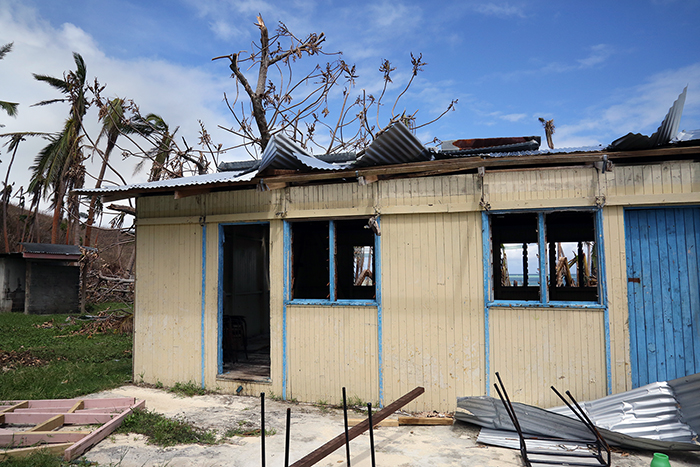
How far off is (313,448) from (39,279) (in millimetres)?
17420

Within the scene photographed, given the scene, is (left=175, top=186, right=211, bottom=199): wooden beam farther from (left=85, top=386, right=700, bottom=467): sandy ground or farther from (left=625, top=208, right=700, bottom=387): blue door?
(left=625, top=208, right=700, bottom=387): blue door

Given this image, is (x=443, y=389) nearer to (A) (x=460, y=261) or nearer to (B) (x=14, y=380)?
(A) (x=460, y=261)

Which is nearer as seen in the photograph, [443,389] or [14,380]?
[443,389]

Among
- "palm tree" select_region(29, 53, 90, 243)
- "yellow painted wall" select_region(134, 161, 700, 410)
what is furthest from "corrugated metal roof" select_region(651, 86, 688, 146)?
"palm tree" select_region(29, 53, 90, 243)

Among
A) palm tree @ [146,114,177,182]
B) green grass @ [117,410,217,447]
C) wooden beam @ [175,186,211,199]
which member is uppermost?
palm tree @ [146,114,177,182]

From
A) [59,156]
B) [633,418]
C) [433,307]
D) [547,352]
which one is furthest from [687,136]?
[59,156]

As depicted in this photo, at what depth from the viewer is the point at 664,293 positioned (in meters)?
5.14

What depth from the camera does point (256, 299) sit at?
1084 centimetres

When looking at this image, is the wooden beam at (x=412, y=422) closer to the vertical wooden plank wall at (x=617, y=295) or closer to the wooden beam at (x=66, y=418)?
the vertical wooden plank wall at (x=617, y=295)

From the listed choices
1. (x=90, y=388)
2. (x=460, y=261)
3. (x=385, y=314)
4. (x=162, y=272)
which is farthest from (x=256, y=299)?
(x=460, y=261)

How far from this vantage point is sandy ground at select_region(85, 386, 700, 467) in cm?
429

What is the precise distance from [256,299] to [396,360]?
225 inches

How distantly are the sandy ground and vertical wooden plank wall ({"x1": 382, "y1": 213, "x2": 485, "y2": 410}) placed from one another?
61 centimetres

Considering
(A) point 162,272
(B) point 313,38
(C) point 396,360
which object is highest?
(B) point 313,38
